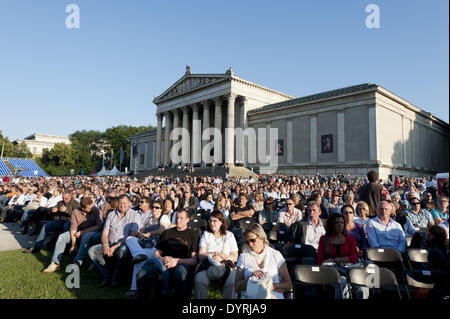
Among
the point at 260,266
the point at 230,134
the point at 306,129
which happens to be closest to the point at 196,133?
the point at 230,134

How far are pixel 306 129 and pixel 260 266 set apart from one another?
35667 millimetres

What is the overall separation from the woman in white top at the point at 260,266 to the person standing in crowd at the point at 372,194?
17.8 feet

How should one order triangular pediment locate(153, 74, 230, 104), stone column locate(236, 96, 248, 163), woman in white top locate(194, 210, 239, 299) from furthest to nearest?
triangular pediment locate(153, 74, 230, 104) → stone column locate(236, 96, 248, 163) → woman in white top locate(194, 210, 239, 299)

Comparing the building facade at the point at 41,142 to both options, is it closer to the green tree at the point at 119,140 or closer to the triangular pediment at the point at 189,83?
the green tree at the point at 119,140

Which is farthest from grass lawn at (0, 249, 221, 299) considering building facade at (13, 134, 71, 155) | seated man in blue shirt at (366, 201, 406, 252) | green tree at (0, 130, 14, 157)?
building facade at (13, 134, 71, 155)

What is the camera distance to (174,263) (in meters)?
4.59

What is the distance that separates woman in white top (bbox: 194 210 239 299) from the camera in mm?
4238

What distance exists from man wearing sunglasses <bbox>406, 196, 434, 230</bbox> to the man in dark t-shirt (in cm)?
543

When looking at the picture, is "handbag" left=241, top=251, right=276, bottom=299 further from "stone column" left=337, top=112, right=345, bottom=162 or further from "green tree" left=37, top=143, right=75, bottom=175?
"green tree" left=37, top=143, right=75, bottom=175

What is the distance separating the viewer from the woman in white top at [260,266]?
11.8 ft

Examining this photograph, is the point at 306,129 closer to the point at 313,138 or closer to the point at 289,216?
the point at 313,138

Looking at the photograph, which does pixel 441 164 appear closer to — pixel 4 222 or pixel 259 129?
pixel 259 129

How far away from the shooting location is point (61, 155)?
77.1 meters
